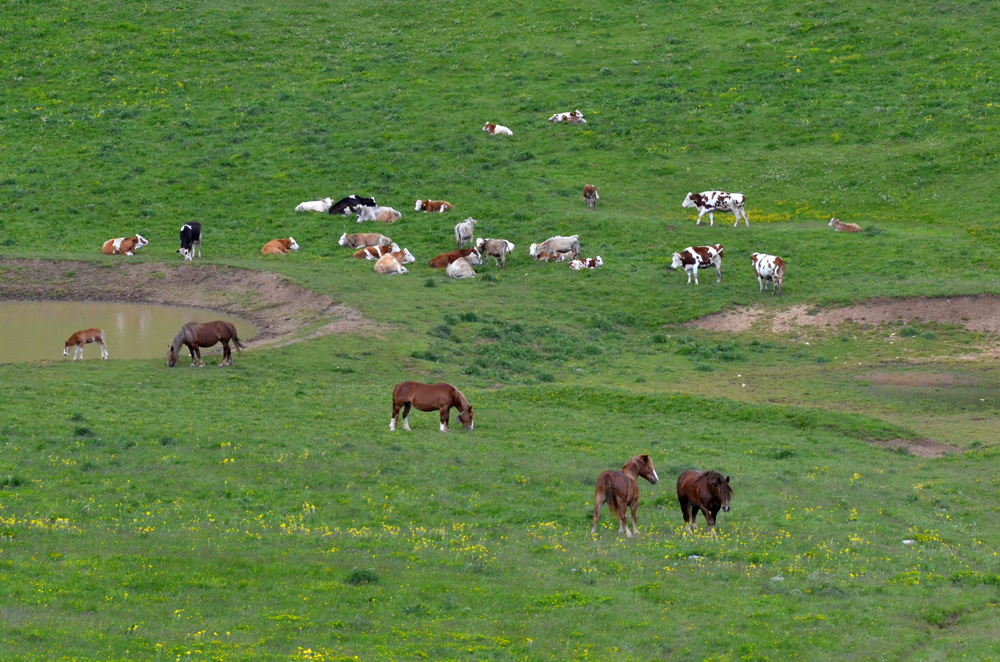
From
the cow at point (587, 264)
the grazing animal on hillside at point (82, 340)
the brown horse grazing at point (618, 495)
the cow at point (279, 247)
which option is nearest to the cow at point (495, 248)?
the cow at point (587, 264)

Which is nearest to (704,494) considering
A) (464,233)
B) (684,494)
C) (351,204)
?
(684,494)

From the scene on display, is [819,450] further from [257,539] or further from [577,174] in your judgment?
[577,174]

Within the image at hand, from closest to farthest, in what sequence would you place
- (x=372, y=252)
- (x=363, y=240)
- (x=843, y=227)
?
(x=372, y=252), (x=843, y=227), (x=363, y=240)

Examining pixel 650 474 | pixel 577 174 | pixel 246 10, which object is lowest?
pixel 650 474

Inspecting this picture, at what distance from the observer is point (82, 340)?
32344 millimetres

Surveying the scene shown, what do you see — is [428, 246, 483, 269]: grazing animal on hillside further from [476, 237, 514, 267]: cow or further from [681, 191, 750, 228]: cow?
[681, 191, 750, 228]: cow

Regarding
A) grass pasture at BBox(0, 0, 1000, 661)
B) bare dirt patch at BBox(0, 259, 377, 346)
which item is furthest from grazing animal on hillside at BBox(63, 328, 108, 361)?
bare dirt patch at BBox(0, 259, 377, 346)

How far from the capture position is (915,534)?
757 inches

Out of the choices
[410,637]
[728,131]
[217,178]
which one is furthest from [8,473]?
[728,131]

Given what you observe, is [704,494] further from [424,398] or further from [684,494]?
[424,398]

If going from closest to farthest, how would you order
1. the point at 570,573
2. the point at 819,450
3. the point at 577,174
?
1. the point at 570,573
2. the point at 819,450
3. the point at 577,174

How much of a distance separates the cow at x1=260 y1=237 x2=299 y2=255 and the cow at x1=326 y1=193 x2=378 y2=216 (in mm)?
3322

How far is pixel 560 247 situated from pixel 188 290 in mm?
13945

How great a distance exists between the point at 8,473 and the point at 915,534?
597 inches
